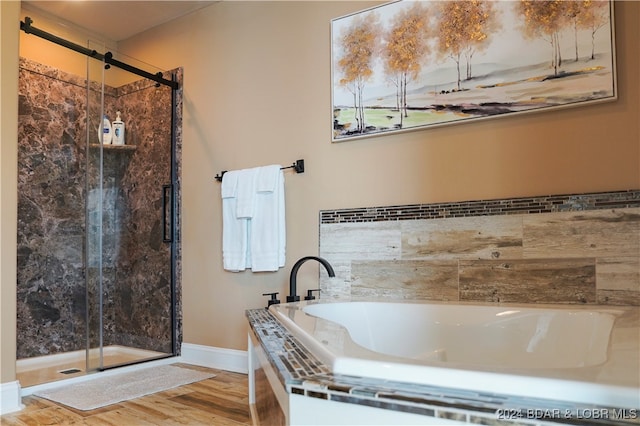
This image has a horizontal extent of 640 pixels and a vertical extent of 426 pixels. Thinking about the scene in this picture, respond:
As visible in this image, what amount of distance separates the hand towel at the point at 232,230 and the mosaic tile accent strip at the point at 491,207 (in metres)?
0.56

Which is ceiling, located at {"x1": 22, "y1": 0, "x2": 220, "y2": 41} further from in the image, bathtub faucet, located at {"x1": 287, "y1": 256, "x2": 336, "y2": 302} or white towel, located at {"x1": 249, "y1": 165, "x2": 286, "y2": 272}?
bathtub faucet, located at {"x1": 287, "y1": 256, "x2": 336, "y2": 302}

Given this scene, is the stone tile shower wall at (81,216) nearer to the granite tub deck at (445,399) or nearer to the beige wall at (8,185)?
the beige wall at (8,185)

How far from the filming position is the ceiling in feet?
10.8

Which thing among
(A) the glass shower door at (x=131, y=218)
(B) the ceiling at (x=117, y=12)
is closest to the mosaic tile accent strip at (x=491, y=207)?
(A) the glass shower door at (x=131, y=218)

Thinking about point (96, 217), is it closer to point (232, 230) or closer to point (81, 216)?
point (81, 216)

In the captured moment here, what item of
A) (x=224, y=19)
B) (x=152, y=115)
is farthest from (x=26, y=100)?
(x=224, y=19)

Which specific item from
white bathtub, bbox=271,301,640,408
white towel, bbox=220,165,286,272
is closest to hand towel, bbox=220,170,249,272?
white towel, bbox=220,165,286,272

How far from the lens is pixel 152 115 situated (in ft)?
11.5

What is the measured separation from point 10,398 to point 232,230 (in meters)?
1.43

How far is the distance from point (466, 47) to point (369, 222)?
1.02 m

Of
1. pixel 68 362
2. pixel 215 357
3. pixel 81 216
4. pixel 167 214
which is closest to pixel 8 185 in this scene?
pixel 81 216

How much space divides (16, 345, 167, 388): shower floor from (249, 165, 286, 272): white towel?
3.82 feet

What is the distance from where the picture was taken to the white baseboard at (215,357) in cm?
297

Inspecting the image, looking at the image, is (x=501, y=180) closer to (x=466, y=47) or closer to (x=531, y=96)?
(x=531, y=96)
